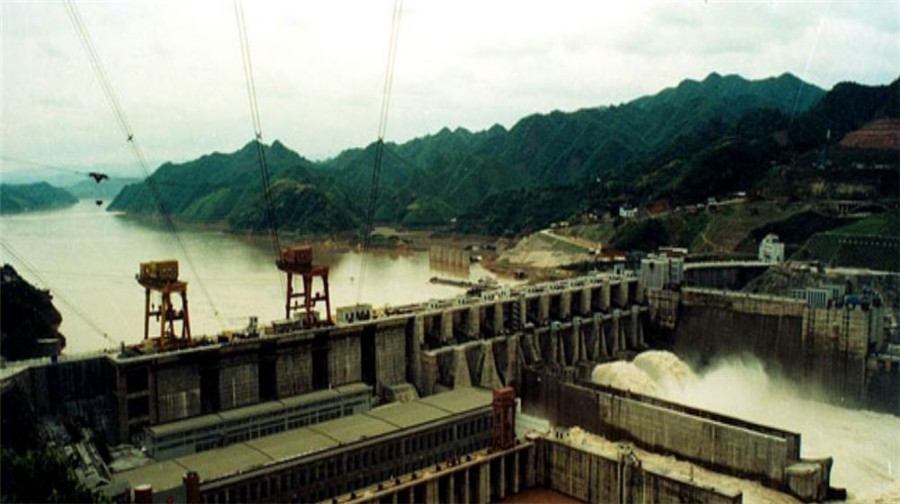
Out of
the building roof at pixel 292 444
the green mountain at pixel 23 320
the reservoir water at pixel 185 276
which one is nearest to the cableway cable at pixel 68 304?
the reservoir water at pixel 185 276

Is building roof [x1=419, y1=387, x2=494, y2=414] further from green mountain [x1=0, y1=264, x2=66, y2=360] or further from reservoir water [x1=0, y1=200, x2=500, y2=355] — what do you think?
reservoir water [x1=0, y1=200, x2=500, y2=355]

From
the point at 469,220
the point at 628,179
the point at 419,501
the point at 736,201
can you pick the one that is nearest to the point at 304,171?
the point at 469,220

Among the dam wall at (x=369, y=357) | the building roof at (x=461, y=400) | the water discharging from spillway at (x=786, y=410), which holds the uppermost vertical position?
the dam wall at (x=369, y=357)

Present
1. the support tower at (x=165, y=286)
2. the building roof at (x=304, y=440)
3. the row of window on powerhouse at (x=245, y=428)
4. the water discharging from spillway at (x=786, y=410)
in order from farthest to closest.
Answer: the water discharging from spillway at (x=786, y=410), the support tower at (x=165, y=286), the row of window on powerhouse at (x=245, y=428), the building roof at (x=304, y=440)

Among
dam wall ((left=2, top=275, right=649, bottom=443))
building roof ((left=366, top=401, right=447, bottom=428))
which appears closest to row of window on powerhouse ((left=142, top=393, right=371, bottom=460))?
dam wall ((left=2, top=275, right=649, bottom=443))

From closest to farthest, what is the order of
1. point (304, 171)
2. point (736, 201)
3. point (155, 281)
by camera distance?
point (155, 281)
point (736, 201)
point (304, 171)

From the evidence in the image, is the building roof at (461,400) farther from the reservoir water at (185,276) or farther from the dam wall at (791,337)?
the reservoir water at (185,276)

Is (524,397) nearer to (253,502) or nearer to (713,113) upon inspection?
(253,502)
